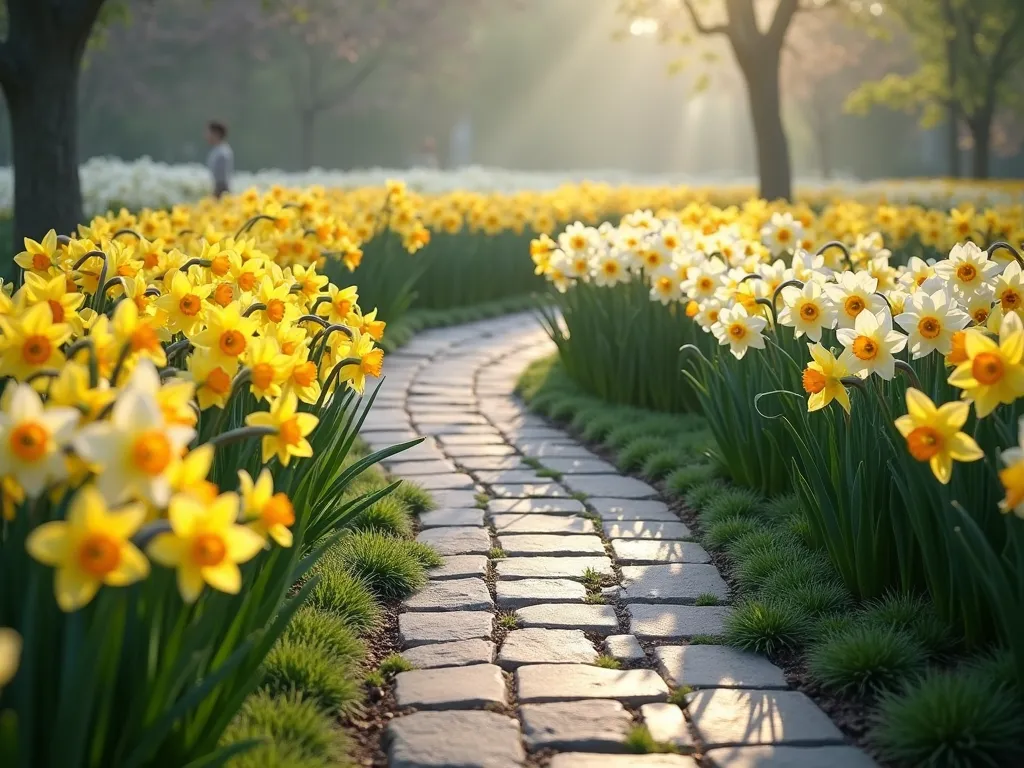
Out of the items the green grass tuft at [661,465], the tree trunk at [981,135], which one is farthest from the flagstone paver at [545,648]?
the tree trunk at [981,135]

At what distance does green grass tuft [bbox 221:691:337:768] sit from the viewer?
2.29 meters

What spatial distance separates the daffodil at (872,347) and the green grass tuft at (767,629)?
0.69m

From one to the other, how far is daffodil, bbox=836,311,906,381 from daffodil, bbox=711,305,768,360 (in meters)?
0.95

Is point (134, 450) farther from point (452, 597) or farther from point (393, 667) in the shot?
point (452, 597)

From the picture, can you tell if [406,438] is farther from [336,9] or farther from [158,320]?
[336,9]

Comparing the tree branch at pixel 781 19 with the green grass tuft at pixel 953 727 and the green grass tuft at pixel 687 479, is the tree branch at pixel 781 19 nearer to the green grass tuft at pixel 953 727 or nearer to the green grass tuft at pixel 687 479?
the green grass tuft at pixel 687 479

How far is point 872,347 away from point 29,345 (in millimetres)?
2060

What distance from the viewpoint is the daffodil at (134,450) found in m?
1.76

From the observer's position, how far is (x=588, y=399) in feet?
20.8

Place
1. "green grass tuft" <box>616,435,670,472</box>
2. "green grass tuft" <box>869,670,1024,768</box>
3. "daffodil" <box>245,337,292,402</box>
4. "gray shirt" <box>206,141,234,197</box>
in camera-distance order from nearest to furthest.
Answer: "green grass tuft" <box>869,670,1024,768</box> < "daffodil" <box>245,337,292,402</box> < "green grass tuft" <box>616,435,670,472</box> < "gray shirt" <box>206,141,234,197</box>

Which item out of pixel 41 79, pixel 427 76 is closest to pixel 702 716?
pixel 41 79

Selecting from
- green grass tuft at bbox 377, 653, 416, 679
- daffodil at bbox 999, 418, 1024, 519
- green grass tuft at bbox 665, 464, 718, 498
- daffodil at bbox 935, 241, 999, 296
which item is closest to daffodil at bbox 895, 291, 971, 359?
daffodil at bbox 935, 241, 999, 296

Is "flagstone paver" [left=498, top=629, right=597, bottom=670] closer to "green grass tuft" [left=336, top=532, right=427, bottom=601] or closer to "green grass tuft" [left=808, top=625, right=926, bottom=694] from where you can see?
"green grass tuft" [left=336, top=532, right=427, bottom=601]

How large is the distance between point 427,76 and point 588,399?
3051cm
